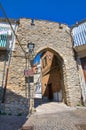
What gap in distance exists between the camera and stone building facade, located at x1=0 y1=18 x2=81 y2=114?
790 cm

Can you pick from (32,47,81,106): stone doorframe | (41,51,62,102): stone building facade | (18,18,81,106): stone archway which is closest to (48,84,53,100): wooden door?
(41,51,62,102): stone building facade

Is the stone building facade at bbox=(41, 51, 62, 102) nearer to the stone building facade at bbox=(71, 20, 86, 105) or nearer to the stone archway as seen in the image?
the stone archway

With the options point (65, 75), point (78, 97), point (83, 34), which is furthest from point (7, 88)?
point (83, 34)

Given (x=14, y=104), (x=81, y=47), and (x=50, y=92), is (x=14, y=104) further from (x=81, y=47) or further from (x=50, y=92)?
(x=50, y=92)

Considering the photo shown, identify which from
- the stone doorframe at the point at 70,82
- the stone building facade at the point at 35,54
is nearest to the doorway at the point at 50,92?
the stone building facade at the point at 35,54

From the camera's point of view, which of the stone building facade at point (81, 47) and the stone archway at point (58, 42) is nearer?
the stone archway at point (58, 42)

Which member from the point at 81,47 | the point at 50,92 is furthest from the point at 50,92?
the point at 81,47

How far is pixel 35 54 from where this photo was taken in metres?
9.10

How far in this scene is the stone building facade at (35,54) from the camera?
25.9 ft

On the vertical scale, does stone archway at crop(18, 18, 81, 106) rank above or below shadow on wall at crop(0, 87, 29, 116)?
above

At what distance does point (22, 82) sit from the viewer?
325 inches

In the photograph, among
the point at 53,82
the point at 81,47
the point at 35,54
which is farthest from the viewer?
the point at 53,82

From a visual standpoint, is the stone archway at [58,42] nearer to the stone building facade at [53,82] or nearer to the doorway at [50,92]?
the stone building facade at [53,82]

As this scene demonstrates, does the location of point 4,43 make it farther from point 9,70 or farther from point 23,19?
point 23,19
